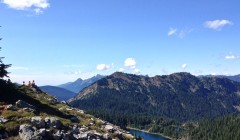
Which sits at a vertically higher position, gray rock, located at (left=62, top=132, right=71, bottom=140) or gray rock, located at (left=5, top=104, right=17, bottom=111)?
gray rock, located at (left=5, top=104, right=17, bottom=111)

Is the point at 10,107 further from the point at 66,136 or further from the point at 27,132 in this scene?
the point at 66,136

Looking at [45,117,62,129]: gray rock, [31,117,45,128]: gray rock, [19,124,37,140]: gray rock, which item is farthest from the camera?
[45,117,62,129]: gray rock

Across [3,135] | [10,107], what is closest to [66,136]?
[3,135]

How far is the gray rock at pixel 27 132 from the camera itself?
53.8 m

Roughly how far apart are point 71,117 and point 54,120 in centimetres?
2424

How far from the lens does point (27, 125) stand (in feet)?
187

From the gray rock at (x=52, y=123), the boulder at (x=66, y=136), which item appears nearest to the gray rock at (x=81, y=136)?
the boulder at (x=66, y=136)

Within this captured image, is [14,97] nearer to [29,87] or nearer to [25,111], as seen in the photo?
[25,111]

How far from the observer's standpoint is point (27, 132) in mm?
55250

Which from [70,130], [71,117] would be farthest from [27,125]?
[71,117]

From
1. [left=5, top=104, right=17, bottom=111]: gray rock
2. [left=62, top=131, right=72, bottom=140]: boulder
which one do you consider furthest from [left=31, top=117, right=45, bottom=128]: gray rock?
[left=5, top=104, right=17, bottom=111]: gray rock

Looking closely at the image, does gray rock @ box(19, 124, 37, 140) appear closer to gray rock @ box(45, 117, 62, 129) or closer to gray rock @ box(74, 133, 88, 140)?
gray rock @ box(45, 117, 62, 129)

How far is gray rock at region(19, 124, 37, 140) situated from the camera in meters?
53.8

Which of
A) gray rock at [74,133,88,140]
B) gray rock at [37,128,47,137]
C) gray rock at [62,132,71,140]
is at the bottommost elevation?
gray rock at [74,133,88,140]
